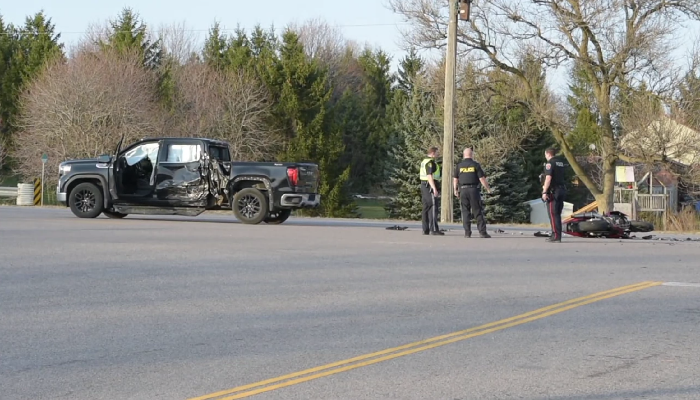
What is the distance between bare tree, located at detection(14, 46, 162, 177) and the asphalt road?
36.8m

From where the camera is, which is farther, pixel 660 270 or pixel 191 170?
pixel 191 170

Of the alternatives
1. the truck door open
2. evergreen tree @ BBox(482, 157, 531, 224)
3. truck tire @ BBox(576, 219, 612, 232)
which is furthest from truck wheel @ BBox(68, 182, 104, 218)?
evergreen tree @ BBox(482, 157, 531, 224)

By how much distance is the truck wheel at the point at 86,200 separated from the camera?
23.2 metres

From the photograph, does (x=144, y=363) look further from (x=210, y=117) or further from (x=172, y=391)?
(x=210, y=117)

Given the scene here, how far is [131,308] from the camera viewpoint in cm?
1011

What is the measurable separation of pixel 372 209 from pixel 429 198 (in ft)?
149

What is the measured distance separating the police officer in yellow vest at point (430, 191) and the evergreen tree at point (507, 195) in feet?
96.6

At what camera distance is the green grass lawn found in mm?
59281

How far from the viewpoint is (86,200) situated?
77.4 ft

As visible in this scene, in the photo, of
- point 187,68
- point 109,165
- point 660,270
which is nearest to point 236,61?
A: point 187,68

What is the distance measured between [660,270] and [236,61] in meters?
50.6

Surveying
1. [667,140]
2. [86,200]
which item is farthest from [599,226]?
[667,140]

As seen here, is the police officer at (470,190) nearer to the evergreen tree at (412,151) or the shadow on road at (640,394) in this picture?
the shadow on road at (640,394)

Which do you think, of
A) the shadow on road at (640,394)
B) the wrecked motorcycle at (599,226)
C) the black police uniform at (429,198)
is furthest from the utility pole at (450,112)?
the shadow on road at (640,394)
